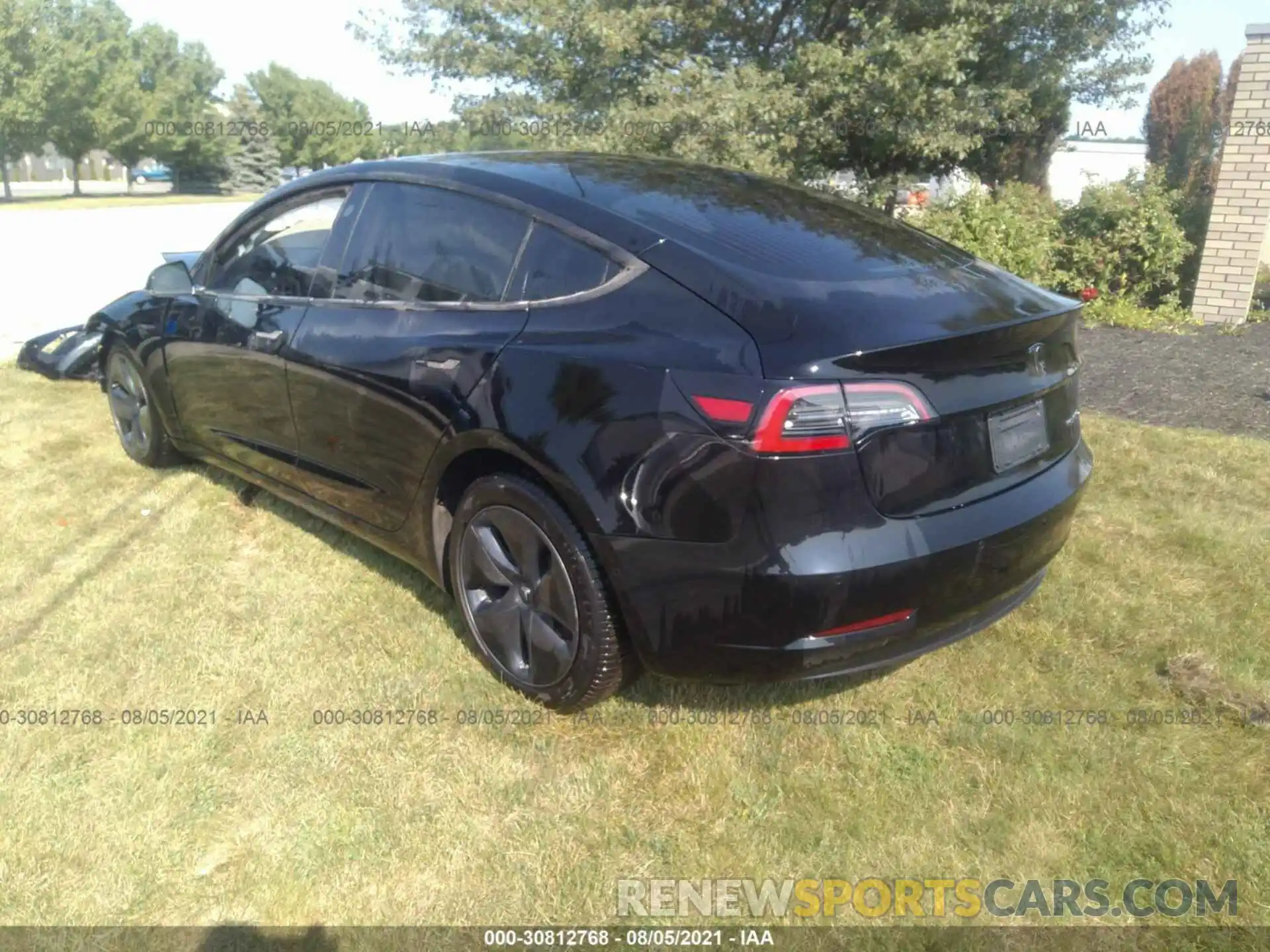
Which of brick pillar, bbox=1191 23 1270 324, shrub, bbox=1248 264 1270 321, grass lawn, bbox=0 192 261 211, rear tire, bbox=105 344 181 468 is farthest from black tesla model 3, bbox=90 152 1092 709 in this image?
grass lawn, bbox=0 192 261 211

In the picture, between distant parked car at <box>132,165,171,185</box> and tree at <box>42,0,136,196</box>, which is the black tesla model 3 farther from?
distant parked car at <box>132,165,171,185</box>

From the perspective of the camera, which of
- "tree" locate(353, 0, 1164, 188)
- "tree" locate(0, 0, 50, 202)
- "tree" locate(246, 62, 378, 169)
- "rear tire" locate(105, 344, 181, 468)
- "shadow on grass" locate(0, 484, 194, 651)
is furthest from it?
"tree" locate(246, 62, 378, 169)

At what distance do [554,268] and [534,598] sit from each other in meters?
0.97

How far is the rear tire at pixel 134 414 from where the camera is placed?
4.88m

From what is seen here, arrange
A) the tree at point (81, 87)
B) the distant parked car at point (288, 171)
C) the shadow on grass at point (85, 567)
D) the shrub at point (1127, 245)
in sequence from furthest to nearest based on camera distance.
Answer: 1. the distant parked car at point (288, 171)
2. the tree at point (81, 87)
3. the shrub at point (1127, 245)
4. the shadow on grass at point (85, 567)

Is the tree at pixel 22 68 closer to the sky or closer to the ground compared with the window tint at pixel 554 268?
closer to the sky

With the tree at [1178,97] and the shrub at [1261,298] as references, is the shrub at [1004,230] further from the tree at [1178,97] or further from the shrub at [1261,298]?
the tree at [1178,97]

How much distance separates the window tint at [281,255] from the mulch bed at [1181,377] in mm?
4402

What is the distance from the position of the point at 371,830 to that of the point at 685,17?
10.5 m

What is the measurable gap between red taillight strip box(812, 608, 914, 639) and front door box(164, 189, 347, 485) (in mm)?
2280

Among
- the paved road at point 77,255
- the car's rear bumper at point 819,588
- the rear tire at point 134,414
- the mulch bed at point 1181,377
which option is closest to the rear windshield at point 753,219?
the car's rear bumper at point 819,588

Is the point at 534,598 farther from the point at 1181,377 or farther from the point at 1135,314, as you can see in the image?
the point at 1135,314

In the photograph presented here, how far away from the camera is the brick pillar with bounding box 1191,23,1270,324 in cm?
829

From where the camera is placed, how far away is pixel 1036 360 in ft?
8.84
